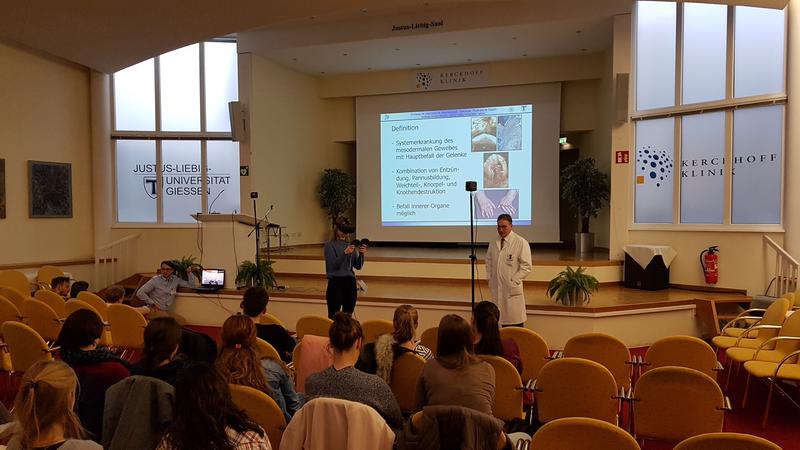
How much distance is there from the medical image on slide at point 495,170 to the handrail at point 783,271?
500 cm

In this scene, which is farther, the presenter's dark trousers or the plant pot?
the plant pot

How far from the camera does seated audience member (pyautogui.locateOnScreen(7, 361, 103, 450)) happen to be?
5.50ft

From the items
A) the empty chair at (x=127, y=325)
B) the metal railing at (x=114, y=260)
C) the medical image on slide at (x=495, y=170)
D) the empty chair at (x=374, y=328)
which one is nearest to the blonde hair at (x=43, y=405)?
the empty chair at (x=374, y=328)

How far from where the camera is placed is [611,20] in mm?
9062

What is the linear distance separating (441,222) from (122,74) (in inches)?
276

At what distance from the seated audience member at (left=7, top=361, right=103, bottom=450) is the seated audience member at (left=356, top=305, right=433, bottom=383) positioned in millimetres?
1597

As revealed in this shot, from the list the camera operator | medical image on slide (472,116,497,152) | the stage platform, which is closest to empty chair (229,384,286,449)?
the camera operator

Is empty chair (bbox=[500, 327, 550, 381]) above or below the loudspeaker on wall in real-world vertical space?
below

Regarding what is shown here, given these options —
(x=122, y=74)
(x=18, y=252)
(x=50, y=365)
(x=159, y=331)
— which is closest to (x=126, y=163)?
(x=122, y=74)

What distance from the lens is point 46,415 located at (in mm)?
1688

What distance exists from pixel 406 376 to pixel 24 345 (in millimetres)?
2679

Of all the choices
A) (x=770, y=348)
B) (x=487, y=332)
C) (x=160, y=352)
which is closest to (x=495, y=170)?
(x=770, y=348)

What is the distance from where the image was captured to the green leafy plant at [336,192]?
12531 millimetres

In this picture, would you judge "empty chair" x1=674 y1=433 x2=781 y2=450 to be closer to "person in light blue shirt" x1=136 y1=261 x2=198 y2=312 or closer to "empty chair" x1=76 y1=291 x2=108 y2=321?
"empty chair" x1=76 y1=291 x2=108 y2=321
